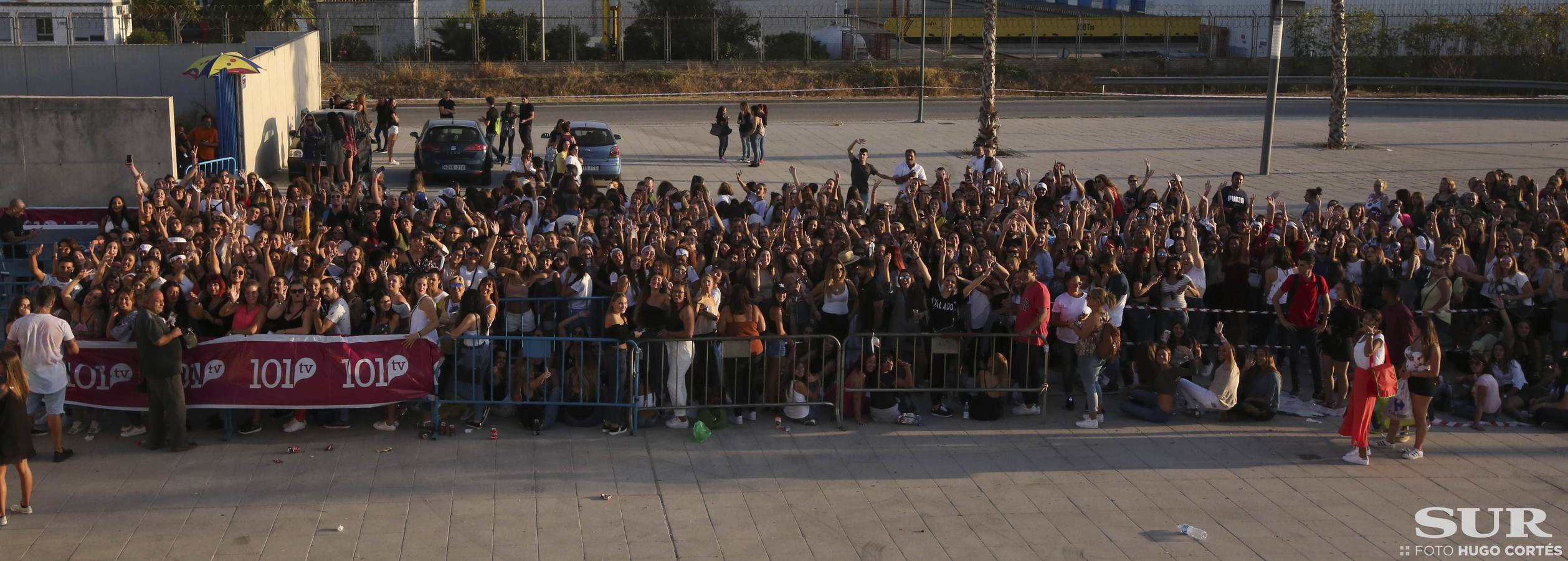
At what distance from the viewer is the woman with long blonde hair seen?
8.63 metres

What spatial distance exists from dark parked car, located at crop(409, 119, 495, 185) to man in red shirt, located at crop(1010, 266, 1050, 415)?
14098 mm

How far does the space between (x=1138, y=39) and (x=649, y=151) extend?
32.6 meters

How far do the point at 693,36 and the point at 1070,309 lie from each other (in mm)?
39779

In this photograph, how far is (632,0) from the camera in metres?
59.3

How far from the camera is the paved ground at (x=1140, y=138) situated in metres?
26.2

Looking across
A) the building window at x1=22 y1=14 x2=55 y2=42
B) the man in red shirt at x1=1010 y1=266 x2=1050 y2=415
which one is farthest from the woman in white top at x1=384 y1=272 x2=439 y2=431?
the building window at x1=22 y1=14 x2=55 y2=42

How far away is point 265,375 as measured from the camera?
35.2 feet

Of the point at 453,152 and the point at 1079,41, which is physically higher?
the point at 1079,41

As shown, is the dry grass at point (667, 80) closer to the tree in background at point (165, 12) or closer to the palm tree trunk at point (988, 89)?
the tree in background at point (165, 12)

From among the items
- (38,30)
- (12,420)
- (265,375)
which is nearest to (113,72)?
(38,30)

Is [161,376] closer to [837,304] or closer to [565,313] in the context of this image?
[565,313]

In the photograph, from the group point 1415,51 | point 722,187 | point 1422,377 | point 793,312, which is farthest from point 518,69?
point 1422,377

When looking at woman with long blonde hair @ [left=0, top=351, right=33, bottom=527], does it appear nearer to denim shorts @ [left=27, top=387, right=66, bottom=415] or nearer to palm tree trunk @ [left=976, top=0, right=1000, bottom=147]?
denim shorts @ [left=27, top=387, right=66, bottom=415]

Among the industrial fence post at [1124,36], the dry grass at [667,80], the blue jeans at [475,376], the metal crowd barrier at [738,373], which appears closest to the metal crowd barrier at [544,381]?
the blue jeans at [475,376]
